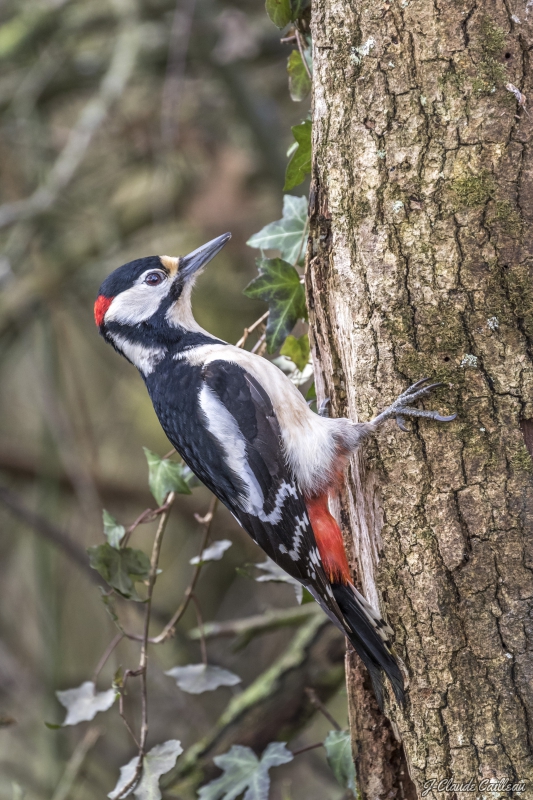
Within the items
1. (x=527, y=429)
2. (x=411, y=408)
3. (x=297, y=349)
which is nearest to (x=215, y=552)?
(x=297, y=349)

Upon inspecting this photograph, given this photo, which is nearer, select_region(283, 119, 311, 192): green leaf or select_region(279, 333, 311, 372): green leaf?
select_region(283, 119, 311, 192): green leaf

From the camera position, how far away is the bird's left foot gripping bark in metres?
2.20

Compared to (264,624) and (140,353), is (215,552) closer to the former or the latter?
(140,353)

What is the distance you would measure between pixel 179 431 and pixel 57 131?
4209mm

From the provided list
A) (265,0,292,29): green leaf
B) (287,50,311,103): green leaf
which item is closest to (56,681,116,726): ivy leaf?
(287,50,311,103): green leaf

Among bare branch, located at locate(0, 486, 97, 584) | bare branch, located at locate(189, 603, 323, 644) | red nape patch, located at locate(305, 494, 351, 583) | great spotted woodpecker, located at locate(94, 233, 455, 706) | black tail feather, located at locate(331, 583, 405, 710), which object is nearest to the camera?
black tail feather, located at locate(331, 583, 405, 710)

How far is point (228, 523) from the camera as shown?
5.84m

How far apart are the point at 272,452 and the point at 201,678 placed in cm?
95

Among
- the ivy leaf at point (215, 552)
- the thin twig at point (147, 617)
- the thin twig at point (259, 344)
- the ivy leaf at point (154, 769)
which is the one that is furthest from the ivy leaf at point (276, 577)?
the thin twig at point (259, 344)

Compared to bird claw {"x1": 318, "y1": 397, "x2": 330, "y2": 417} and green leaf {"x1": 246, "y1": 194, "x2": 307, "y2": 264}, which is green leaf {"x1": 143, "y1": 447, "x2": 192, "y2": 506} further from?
green leaf {"x1": 246, "y1": 194, "x2": 307, "y2": 264}

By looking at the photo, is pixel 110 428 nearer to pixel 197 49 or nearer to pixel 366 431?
pixel 197 49

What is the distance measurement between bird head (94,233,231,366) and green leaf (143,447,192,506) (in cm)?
55

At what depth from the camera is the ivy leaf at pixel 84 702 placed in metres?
2.82

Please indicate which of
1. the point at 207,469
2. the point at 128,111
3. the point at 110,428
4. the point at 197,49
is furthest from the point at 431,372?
the point at 110,428
